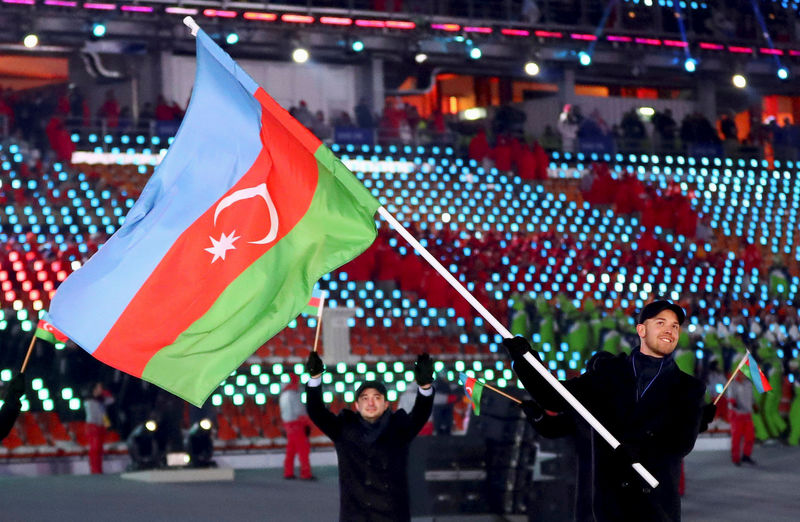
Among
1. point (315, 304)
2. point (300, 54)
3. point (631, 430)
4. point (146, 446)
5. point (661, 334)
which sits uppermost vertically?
point (300, 54)

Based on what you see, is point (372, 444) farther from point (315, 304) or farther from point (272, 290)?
point (272, 290)

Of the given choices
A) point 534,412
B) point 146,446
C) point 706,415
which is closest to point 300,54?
point 146,446

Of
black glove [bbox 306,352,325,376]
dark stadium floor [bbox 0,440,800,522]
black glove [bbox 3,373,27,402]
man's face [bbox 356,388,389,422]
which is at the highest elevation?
black glove [bbox 306,352,325,376]

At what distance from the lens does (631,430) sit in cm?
539

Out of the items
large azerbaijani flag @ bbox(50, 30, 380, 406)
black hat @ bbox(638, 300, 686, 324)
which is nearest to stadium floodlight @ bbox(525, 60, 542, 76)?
large azerbaijani flag @ bbox(50, 30, 380, 406)

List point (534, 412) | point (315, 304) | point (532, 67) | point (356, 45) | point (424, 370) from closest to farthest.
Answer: point (534, 412) → point (424, 370) → point (315, 304) → point (356, 45) → point (532, 67)

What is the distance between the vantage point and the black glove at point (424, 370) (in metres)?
6.56

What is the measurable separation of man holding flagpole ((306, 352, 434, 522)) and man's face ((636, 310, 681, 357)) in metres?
1.45

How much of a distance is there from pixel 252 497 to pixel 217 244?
7.74 m

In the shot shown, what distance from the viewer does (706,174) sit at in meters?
29.5

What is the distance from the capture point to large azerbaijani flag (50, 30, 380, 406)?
6.21m

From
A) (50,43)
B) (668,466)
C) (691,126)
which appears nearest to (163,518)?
(668,466)

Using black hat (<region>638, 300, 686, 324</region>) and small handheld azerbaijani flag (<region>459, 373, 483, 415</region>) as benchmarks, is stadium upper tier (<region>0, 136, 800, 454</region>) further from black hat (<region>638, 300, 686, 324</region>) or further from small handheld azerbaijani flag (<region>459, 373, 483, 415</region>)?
black hat (<region>638, 300, 686, 324</region>)

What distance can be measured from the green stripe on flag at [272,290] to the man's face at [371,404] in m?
0.76
